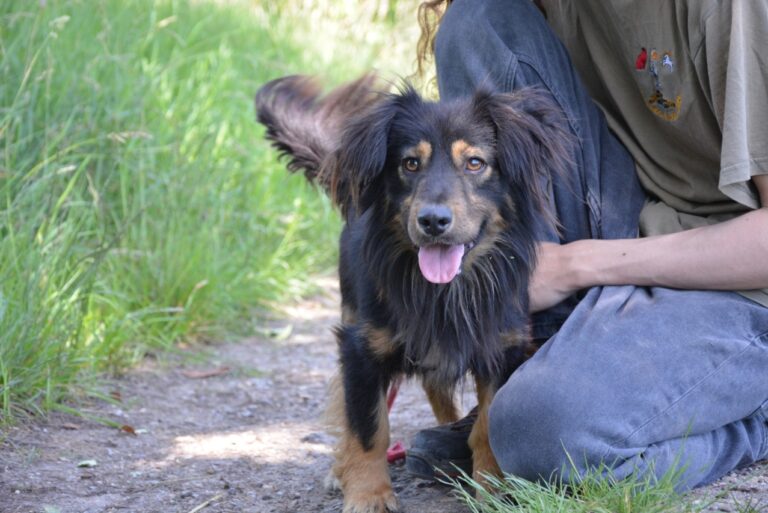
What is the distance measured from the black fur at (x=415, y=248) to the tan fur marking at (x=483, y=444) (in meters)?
0.05

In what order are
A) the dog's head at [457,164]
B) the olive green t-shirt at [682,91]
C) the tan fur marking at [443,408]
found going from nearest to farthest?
1. the olive green t-shirt at [682,91]
2. the dog's head at [457,164]
3. the tan fur marking at [443,408]

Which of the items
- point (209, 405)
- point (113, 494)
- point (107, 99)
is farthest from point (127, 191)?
point (113, 494)

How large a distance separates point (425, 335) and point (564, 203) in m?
0.67

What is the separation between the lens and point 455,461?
306 cm

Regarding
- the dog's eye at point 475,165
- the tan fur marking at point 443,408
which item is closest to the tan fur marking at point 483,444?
the tan fur marking at point 443,408

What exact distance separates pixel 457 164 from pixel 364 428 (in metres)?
0.82

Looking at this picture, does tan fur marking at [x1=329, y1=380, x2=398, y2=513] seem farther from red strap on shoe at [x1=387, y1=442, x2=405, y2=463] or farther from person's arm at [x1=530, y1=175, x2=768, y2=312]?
person's arm at [x1=530, y1=175, x2=768, y2=312]

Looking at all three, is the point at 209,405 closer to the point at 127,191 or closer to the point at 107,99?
the point at 127,191

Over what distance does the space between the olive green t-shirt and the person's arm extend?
91mm

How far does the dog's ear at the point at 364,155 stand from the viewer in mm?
2818

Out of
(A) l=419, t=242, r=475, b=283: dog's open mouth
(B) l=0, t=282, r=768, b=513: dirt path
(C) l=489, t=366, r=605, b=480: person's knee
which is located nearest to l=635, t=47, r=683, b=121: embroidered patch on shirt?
(A) l=419, t=242, r=475, b=283: dog's open mouth

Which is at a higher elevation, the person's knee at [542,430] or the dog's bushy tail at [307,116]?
the dog's bushy tail at [307,116]

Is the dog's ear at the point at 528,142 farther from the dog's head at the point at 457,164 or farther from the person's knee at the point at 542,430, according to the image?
the person's knee at the point at 542,430

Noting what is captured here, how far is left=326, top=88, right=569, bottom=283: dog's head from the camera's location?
2.74 m
